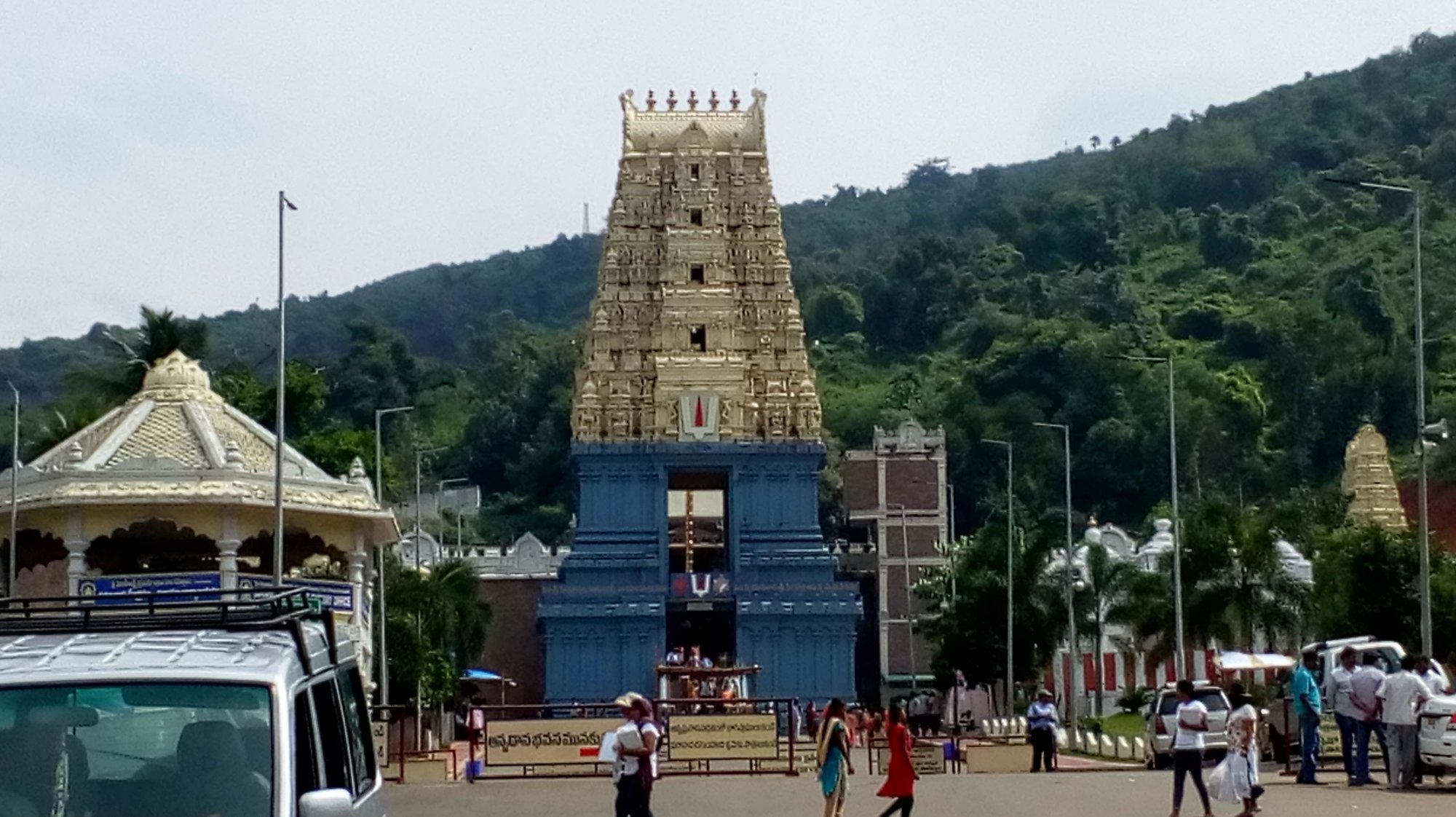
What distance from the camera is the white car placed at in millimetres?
25953

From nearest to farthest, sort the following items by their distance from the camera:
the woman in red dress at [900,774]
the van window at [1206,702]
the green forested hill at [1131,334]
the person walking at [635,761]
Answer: the person walking at [635,761] → the woman in red dress at [900,774] → the van window at [1206,702] → the green forested hill at [1131,334]

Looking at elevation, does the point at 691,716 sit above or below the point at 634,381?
below

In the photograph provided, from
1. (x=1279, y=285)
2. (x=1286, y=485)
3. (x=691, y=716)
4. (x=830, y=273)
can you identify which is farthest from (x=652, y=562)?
(x=830, y=273)

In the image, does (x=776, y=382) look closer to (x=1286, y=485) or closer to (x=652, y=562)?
(x=652, y=562)

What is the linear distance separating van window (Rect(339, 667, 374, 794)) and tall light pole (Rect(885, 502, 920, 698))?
6983 centimetres

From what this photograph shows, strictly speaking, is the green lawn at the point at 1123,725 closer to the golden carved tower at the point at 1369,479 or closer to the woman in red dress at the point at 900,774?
the golden carved tower at the point at 1369,479

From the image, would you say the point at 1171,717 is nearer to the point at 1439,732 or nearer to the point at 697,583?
the point at 1439,732

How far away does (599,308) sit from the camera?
71438 millimetres

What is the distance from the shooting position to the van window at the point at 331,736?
11750 millimetres

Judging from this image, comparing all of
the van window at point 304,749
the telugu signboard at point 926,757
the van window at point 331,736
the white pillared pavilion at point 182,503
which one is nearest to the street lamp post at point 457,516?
the white pillared pavilion at point 182,503

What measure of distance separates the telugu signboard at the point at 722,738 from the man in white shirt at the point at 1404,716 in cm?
1267

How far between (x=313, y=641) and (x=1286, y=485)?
10400 cm

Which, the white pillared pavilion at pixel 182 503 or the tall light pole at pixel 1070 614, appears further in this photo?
the tall light pole at pixel 1070 614

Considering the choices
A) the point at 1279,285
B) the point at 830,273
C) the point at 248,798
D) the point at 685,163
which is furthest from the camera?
the point at 830,273
